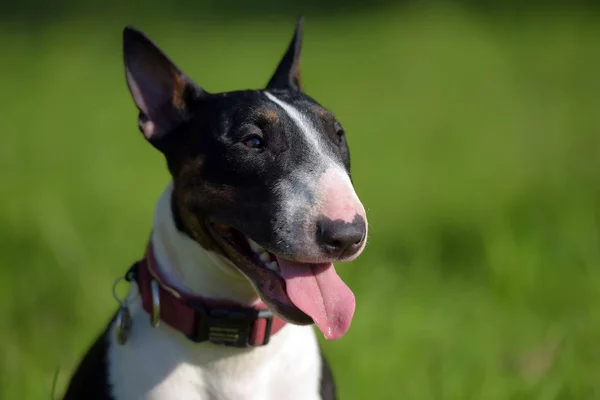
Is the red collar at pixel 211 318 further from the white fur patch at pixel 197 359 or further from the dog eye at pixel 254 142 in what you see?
the dog eye at pixel 254 142

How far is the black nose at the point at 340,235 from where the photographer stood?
7.85 ft

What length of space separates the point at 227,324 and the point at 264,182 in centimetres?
41

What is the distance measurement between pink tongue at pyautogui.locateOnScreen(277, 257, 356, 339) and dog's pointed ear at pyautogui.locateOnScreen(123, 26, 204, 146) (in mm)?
642

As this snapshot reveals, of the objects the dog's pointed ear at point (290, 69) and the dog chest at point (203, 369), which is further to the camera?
the dog's pointed ear at point (290, 69)

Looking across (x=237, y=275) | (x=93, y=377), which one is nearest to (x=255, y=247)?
(x=237, y=275)

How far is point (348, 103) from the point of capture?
1104 cm

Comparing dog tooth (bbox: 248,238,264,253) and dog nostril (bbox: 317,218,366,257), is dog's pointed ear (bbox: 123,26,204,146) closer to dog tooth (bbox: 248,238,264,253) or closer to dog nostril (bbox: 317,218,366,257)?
dog tooth (bbox: 248,238,264,253)

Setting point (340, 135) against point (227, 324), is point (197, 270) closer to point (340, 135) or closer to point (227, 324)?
point (227, 324)

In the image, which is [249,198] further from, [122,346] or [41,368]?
[41,368]

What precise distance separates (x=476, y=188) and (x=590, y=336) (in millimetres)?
2861

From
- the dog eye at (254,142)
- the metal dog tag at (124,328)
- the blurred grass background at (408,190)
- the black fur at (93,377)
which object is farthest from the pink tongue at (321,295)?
the blurred grass background at (408,190)

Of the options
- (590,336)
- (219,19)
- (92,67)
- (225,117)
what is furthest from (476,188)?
(219,19)

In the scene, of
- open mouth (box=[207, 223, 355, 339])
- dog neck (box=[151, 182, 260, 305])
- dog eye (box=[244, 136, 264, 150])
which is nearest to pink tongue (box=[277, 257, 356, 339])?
open mouth (box=[207, 223, 355, 339])

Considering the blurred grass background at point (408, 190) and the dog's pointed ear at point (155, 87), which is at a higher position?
the dog's pointed ear at point (155, 87)
